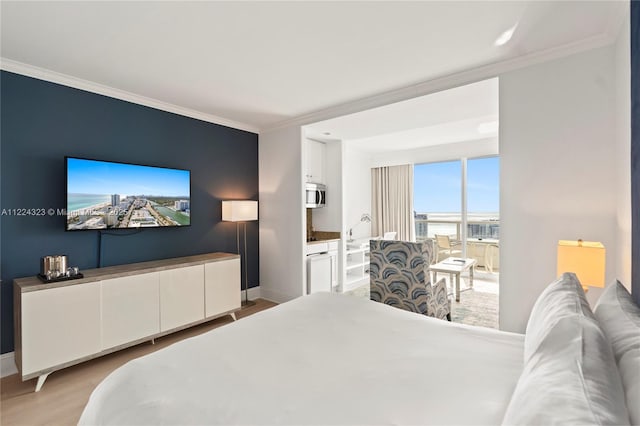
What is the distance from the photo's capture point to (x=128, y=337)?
2770 mm

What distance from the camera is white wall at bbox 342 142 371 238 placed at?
6.15 m

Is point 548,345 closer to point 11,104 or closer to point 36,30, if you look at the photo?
point 36,30

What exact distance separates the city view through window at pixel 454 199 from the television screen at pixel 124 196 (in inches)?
184

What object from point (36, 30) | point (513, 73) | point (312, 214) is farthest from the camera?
point (312, 214)

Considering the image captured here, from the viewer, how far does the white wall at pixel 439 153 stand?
5.47 meters

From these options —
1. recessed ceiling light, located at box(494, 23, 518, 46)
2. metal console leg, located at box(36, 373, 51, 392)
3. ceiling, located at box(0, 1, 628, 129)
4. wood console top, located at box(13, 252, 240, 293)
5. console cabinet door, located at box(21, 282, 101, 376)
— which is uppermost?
recessed ceiling light, located at box(494, 23, 518, 46)

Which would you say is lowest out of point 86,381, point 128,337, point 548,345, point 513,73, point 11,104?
point 86,381

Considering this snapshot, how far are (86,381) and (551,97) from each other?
4431mm

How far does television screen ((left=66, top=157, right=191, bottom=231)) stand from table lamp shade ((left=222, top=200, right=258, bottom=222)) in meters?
0.46

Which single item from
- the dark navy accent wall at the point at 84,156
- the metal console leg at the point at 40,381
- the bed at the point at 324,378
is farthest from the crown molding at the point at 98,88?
the bed at the point at 324,378

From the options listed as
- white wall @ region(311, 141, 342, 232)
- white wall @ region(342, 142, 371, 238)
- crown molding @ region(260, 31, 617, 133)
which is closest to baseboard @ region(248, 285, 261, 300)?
white wall @ region(311, 141, 342, 232)

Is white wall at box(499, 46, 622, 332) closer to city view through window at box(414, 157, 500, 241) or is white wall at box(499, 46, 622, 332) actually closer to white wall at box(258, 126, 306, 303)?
white wall at box(258, 126, 306, 303)

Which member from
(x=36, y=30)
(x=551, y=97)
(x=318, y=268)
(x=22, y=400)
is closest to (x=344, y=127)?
(x=318, y=268)

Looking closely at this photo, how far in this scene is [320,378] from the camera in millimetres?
1220
